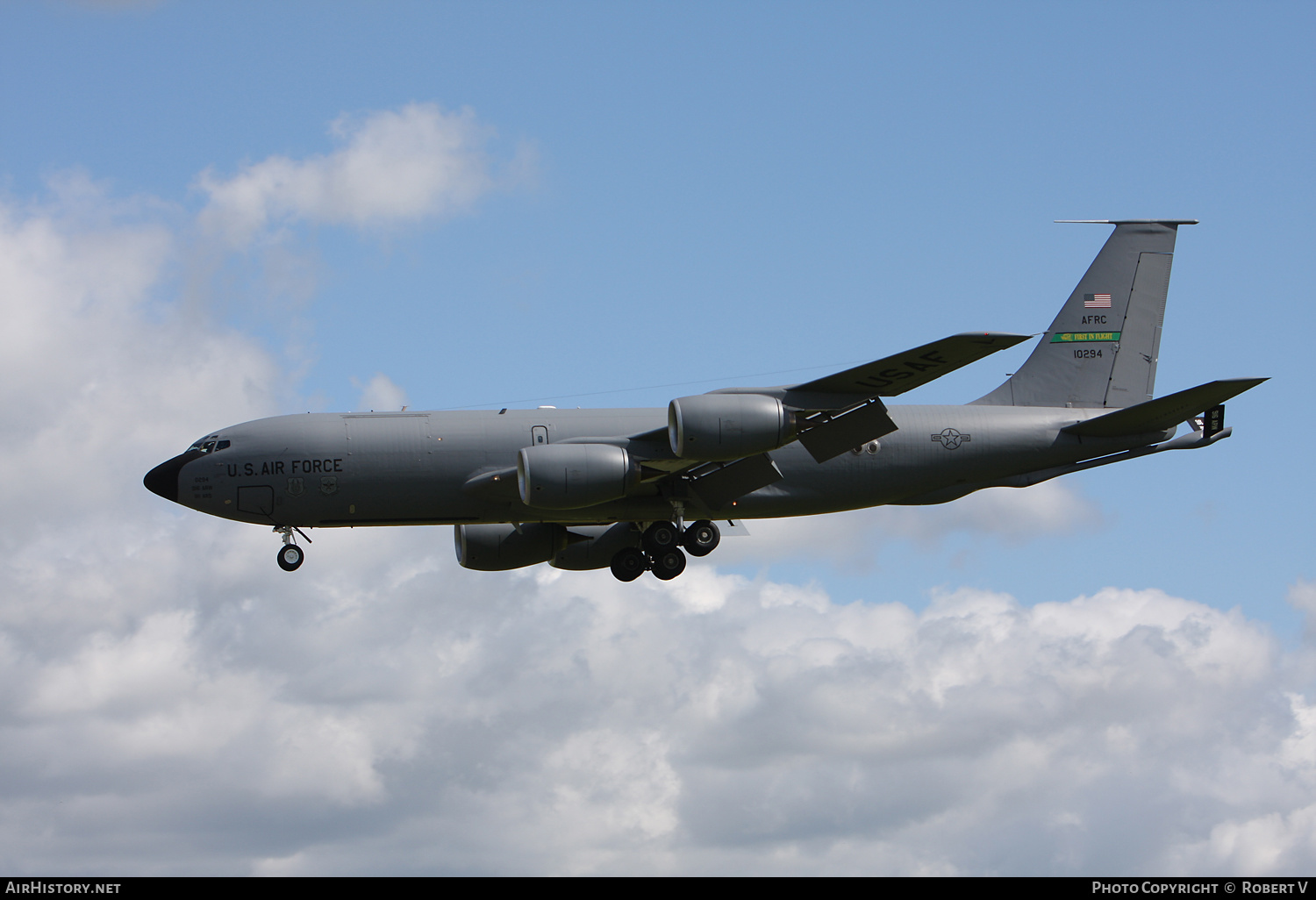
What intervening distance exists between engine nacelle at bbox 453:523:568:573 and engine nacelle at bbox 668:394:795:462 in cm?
1204

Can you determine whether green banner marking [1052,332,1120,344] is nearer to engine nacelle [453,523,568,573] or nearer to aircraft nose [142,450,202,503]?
engine nacelle [453,523,568,573]

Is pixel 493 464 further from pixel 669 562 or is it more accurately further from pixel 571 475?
pixel 669 562

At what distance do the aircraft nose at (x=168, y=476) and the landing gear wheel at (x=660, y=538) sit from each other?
45.3 feet

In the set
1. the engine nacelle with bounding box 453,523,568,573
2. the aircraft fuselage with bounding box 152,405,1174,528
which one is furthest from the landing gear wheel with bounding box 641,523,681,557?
the engine nacelle with bounding box 453,523,568,573

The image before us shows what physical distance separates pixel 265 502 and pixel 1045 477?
24.0 metres

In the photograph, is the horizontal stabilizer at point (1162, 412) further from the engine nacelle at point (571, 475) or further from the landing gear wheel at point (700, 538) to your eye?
the engine nacelle at point (571, 475)

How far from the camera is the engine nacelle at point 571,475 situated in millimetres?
38969

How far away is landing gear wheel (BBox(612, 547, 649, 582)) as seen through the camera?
153 ft

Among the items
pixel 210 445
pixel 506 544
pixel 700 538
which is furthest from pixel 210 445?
pixel 700 538

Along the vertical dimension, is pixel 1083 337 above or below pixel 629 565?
above

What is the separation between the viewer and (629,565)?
153 feet

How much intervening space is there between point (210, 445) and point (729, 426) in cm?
1608

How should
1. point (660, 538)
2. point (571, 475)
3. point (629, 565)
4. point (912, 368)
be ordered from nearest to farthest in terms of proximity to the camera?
point (912, 368), point (571, 475), point (660, 538), point (629, 565)

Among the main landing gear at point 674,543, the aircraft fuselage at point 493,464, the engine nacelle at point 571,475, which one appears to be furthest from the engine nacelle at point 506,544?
the engine nacelle at point 571,475
